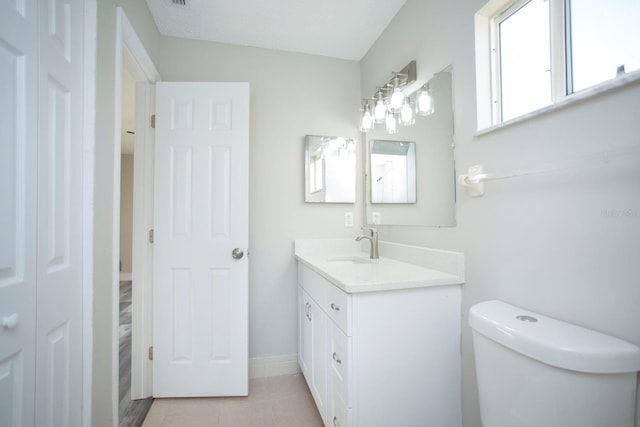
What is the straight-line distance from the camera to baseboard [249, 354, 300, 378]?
1.92 metres

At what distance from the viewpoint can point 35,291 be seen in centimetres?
73

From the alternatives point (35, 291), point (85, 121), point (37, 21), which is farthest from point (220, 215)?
point (37, 21)

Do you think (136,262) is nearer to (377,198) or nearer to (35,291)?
(35,291)

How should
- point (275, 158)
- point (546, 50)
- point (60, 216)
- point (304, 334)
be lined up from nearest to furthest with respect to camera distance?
point (60, 216), point (546, 50), point (304, 334), point (275, 158)

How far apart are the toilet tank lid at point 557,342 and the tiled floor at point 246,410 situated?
3.85 feet

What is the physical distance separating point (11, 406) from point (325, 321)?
3.44ft

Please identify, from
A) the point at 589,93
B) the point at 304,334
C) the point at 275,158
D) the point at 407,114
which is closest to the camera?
the point at 589,93

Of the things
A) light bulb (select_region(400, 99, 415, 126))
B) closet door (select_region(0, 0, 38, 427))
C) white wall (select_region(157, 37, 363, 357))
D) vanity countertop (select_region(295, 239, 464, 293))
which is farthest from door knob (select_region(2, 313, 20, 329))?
light bulb (select_region(400, 99, 415, 126))

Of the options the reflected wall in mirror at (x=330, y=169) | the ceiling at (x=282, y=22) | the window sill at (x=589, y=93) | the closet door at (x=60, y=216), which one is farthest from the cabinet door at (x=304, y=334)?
the ceiling at (x=282, y=22)

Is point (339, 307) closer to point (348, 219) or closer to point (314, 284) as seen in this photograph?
point (314, 284)

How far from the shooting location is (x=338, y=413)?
1.15 metres

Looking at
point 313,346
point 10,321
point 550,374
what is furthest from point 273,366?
point 550,374

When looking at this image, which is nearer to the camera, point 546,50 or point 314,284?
point 546,50

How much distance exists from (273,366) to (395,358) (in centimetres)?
121
